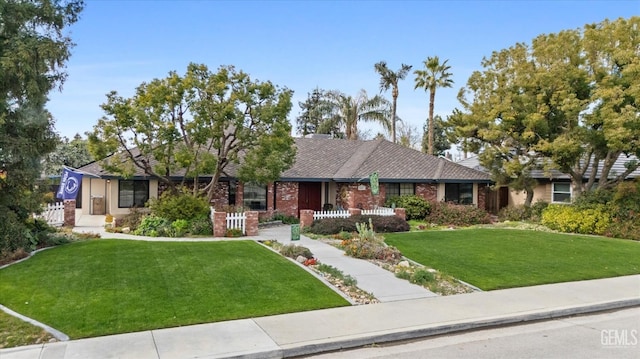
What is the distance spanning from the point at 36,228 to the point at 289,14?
1078 cm

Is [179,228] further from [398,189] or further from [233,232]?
[398,189]

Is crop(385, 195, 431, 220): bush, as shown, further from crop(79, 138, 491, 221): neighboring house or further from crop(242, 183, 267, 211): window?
crop(242, 183, 267, 211): window

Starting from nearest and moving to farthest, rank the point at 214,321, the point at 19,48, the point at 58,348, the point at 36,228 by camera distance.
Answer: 1. the point at 58,348
2. the point at 214,321
3. the point at 19,48
4. the point at 36,228

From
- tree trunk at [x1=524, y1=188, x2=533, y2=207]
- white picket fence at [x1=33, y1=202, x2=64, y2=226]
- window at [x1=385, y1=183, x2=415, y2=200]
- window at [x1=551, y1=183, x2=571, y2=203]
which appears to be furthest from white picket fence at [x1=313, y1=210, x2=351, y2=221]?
window at [x1=551, y1=183, x2=571, y2=203]

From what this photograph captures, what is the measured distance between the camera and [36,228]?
13695mm

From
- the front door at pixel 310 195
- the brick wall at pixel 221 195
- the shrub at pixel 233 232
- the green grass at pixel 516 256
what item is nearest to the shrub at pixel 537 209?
the green grass at pixel 516 256

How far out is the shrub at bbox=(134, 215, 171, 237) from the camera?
16141 mm

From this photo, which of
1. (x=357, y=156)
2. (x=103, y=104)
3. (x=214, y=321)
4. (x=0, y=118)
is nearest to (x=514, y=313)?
(x=214, y=321)

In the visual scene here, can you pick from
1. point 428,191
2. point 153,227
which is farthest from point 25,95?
point 428,191

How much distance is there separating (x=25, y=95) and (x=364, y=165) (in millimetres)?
15717

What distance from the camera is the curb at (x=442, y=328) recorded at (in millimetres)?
6211

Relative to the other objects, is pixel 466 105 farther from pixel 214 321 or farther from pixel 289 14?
pixel 214 321

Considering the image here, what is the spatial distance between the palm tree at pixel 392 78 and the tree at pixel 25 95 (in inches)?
1081

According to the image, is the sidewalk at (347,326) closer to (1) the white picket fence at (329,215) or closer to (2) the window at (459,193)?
(1) the white picket fence at (329,215)
